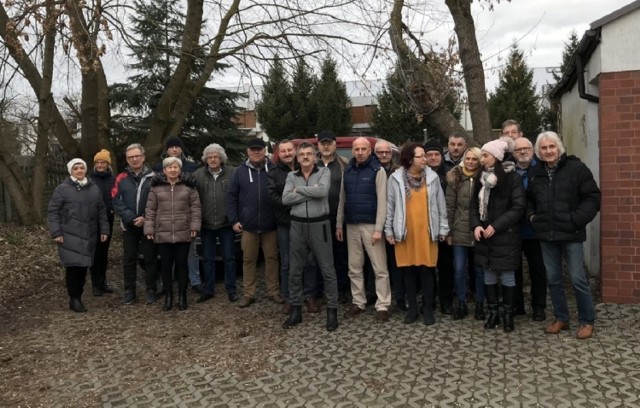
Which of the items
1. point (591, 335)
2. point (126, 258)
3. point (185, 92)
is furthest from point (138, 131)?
point (591, 335)

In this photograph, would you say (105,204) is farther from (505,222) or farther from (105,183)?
(505,222)

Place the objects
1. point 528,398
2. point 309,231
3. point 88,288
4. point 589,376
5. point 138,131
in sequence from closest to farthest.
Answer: point 528,398 < point 589,376 < point 309,231 < point 88,288 < point 138,131

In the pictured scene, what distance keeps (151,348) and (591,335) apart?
393cm

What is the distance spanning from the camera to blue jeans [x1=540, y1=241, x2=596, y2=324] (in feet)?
16.4

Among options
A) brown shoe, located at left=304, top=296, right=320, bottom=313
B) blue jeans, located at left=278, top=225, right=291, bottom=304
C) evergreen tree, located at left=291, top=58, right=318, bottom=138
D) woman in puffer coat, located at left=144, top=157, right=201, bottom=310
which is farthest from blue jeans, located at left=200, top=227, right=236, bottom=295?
evergreen tree, located at left=291, top=58, right=318, bottom=138

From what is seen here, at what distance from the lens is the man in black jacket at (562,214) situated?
16.1ft

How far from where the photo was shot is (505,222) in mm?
5094

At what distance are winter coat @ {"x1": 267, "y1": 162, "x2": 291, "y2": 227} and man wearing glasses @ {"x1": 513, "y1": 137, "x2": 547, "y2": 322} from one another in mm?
2360

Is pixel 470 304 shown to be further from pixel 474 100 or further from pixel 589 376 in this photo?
pixel 474 100

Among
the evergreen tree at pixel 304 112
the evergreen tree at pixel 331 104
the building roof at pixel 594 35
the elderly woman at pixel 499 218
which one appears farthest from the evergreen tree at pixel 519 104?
the elderly woman at pixel 499 218

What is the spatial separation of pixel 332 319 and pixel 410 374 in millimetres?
1324

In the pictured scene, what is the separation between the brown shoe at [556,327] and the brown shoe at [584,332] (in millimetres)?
173

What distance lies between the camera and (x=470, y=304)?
620 centimetres

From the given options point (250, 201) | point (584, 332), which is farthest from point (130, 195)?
point (584, 332)
